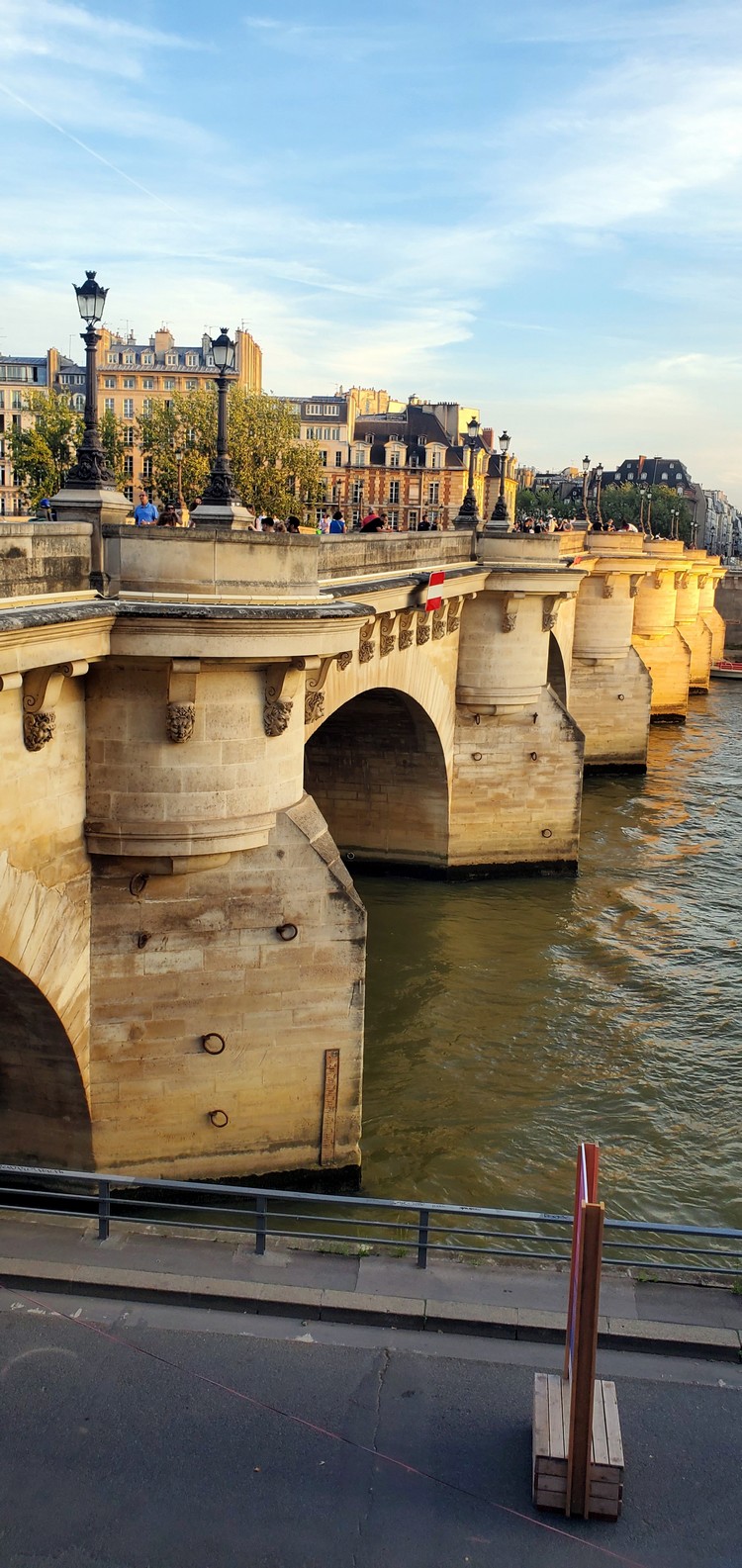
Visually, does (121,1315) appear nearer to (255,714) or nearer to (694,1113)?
(255,714)

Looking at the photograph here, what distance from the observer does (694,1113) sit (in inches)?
699

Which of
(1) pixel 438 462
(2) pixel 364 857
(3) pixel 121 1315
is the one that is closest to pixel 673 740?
(2) pixel 364 857

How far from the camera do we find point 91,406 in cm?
1120

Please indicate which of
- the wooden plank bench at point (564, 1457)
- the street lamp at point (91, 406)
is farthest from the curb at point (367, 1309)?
the street lamp at point (91, 406)

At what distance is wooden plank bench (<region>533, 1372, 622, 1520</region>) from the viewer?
7.15 metres

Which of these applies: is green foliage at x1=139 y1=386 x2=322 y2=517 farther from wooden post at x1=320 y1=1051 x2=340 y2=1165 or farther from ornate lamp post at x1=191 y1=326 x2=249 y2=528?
wooden post at x1=320 y1=1051 x2=340 y2=1165

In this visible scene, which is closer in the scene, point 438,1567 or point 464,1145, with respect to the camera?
point 438,1567

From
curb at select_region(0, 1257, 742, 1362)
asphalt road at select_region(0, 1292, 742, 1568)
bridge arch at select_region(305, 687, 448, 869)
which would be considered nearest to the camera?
asphalt road at select_region(0, 1292, 742, 1568)

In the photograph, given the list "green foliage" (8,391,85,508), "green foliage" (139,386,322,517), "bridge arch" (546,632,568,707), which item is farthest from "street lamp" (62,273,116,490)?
"green foliage" (139,386,322,517)

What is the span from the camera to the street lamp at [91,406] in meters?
11.0

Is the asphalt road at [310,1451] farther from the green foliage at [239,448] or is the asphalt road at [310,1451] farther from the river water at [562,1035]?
the green foliage at [239,448]

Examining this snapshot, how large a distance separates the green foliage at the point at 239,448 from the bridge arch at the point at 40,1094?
132ft

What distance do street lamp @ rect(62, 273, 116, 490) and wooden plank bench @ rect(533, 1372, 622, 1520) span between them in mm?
7905

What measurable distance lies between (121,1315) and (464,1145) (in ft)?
25.8
